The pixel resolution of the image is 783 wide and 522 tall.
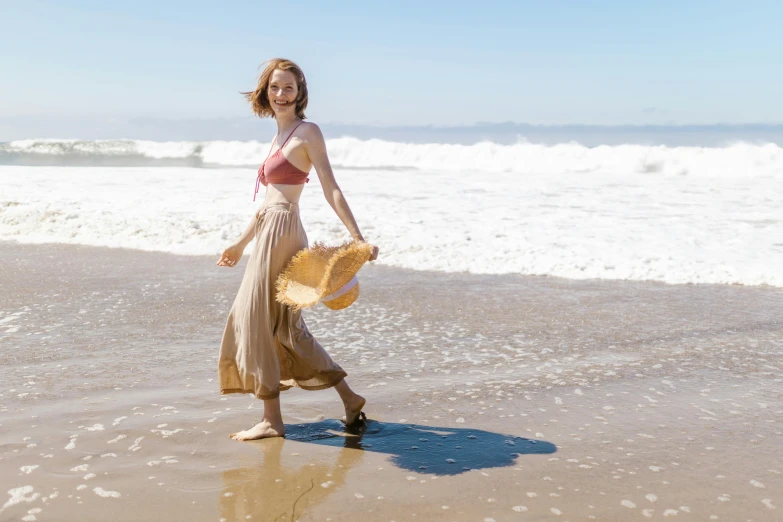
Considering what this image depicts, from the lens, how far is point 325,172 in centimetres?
370

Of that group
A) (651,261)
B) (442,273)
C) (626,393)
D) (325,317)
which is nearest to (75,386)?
(325,317)

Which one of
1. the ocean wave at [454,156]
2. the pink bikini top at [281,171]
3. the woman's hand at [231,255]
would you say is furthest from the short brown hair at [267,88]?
the ocean wave at [454,156]

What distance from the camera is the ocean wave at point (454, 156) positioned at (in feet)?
77.0

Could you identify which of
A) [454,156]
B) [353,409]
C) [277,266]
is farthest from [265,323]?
[454,156]

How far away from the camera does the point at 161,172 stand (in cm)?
1936

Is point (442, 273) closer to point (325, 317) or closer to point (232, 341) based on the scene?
point (325, 317)

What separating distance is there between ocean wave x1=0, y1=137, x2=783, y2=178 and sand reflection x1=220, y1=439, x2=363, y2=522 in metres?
19.8

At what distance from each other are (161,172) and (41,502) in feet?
56.8

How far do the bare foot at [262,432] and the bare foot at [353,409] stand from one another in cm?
36

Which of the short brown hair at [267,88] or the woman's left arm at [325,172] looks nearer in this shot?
the woman's left arm at [325,172]

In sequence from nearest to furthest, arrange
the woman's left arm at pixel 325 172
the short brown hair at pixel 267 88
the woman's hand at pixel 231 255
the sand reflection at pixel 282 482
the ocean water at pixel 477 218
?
1. the sand reflection at pixel 282 482
2. the woman's left arm at pixel 325 172
3. the short brown hair at pixel 267 88
4. the woman's hand at pixel 231 255
5. the ocean water at pixel 477 218

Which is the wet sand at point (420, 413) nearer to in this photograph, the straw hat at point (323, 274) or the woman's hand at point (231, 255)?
the straw hat at point (323, 274)

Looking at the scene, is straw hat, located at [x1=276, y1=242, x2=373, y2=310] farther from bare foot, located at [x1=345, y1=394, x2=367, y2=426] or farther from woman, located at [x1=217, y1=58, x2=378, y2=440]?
bare foot, located at [x1=345, y1=394, x2=367, y2=426]

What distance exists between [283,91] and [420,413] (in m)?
1.91
